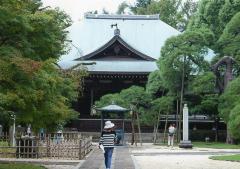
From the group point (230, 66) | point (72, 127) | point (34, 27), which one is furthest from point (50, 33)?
point (72, 127)

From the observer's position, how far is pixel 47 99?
47.1ft

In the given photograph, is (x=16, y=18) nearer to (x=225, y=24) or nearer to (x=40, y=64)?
(x=40, y=64)

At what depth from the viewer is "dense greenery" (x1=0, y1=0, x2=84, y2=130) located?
13070mm

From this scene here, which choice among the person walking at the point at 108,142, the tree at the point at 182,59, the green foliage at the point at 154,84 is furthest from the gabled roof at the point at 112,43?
the person walking at the point at 108,142

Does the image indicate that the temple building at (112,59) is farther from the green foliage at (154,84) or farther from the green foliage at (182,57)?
the green foliage at (182,57)

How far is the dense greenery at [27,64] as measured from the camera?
42.9ft

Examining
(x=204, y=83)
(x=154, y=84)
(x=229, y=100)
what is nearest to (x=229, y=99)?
(x=229, y=100)

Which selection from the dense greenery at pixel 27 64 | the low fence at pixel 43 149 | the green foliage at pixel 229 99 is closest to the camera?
the dense greenery at pixel 27 64

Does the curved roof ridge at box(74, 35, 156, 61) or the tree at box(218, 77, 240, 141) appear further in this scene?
the curved roof ridge at box(74, 35, 156, 61)

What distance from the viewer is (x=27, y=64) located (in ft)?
42.4

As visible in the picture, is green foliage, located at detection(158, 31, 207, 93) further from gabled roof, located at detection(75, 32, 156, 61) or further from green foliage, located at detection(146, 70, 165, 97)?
gabled roof, located at detection(75, 32, 156, 61)

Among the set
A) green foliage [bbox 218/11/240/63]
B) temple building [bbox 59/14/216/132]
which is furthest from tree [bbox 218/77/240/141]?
temple building [bbox 59/14/216/132]

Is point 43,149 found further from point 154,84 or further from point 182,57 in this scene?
point 154,84

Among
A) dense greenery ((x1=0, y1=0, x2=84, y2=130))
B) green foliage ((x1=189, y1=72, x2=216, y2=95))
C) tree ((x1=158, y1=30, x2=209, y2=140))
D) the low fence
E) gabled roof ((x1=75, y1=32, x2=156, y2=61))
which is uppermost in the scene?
gabled roof ((x1=75, y1=32, x2=156, y2=61))
